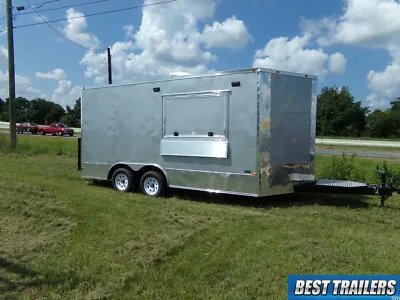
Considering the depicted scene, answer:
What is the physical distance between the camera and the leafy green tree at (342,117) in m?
69.3

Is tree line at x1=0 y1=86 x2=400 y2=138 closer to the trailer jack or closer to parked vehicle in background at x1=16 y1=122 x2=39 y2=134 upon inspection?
parked vehicle in background at x1=16 y1=122 x2=39 y2=134

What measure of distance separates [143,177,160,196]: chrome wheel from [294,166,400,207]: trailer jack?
10.1 ft

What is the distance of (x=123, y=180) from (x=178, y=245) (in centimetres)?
501

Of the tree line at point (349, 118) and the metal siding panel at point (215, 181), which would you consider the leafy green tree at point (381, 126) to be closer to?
the tree line at point (349, 118)

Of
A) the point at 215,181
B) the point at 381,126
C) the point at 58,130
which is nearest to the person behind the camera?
the point at 215,181

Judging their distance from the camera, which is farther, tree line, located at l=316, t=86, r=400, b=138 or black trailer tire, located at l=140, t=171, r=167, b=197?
tree line, located at l=316, t=86, r=400, b=138

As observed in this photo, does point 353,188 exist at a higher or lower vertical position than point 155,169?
lower

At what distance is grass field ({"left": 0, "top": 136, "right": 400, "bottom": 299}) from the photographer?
494cm

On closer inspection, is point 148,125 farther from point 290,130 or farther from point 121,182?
point 290,130

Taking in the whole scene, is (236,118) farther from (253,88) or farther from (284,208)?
(284,208)

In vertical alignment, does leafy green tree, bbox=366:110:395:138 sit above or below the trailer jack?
above

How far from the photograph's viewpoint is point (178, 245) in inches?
232

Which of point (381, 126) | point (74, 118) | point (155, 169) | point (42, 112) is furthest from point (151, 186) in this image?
point (42, 112)

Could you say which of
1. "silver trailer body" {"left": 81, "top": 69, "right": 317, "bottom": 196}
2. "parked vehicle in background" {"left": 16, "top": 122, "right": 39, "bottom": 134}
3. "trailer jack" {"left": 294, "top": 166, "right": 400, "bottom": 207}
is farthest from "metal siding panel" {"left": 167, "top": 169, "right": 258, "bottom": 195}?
"parked vehicle in background" {"left": 16, "top": 122, "right": 39, "bottom": 134}
